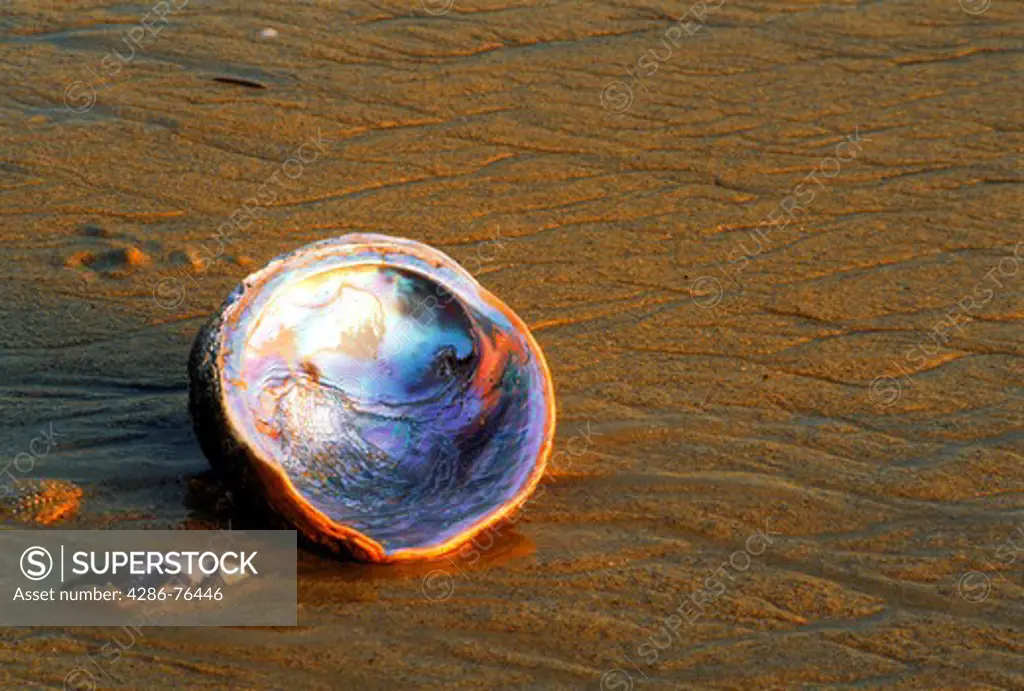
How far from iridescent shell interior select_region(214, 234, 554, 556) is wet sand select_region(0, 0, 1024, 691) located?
8.2 inches

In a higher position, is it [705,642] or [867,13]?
[867,13]

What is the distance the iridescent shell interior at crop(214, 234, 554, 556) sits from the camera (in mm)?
4059

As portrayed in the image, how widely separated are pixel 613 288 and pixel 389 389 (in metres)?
1.38

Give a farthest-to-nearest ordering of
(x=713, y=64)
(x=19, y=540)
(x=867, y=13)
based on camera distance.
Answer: (x=867, y=13), (x=713, y=64), (x=19, y=540)

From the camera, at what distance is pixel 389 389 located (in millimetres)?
4480

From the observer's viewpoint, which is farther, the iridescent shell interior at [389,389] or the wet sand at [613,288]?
the iridescent shell interior at [389,389]

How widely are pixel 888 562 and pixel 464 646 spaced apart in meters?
1.35

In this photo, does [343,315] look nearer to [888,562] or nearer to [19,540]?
[19,540]

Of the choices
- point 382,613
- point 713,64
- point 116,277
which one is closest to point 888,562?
point 382,613

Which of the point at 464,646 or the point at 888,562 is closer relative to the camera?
the point at 464,646

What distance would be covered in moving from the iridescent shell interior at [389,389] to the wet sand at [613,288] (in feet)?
0.68

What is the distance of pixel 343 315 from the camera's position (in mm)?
4402

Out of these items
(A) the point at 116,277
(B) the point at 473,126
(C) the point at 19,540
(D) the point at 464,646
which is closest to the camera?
(D) the point at 464,646

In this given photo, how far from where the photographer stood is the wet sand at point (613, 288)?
12.6 ft
